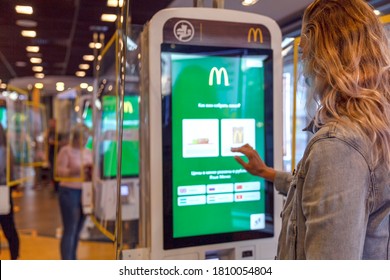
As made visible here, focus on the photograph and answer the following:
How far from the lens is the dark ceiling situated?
1271 millimetres

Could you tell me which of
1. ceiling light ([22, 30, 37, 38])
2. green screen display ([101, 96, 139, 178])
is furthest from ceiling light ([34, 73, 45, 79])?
green screen display ([101, 96, 139, 178])

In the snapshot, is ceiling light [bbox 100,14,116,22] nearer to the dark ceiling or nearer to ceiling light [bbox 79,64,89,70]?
the dark ceiling

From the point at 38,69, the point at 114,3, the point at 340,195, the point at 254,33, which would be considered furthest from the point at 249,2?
the point at 340,195

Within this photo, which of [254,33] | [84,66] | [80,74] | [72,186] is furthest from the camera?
[72,186]

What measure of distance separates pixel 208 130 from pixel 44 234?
3.71m

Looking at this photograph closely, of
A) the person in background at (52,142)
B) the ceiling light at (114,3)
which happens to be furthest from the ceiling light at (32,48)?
the person in background at (52,142)

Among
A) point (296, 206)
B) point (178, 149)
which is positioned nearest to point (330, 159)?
point (296, 206)

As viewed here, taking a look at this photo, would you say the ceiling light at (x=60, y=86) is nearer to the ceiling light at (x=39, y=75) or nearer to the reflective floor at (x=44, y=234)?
the ceiling light at (x=39, y=75)

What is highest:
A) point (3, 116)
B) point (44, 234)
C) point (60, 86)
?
point (60, 86)

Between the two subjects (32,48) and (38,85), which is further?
(38,85)

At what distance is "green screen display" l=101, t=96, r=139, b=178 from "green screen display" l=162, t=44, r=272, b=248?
0.93 m

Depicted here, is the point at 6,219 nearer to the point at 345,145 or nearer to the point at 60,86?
the point at 60,86

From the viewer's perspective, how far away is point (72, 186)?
143 inches

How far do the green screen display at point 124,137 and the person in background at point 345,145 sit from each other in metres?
1.55
